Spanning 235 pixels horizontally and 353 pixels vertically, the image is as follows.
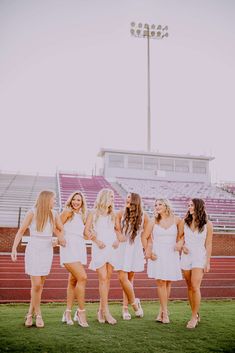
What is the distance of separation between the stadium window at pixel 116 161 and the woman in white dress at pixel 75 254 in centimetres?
2249

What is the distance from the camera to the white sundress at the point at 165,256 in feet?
13.1

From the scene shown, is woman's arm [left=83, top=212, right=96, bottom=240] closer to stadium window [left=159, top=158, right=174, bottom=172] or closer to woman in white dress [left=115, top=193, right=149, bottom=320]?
woman in white dress [left=115, top=193, right=149, bottom=320]

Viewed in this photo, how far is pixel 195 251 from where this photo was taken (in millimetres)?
3936

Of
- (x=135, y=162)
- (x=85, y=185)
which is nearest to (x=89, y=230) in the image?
(x=85, y=185)

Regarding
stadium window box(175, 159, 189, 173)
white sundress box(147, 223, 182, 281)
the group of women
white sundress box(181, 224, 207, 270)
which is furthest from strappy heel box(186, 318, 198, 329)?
stadium window box(175, 159, 189, 173)

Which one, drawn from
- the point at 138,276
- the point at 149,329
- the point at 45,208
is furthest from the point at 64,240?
the point at 138,276

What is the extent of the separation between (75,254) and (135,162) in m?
23.1

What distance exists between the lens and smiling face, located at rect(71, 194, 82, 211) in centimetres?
393

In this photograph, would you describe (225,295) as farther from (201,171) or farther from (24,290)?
(201,171)

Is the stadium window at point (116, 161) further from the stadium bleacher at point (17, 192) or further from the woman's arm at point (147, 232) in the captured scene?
the woman's arm at point (147, 232)

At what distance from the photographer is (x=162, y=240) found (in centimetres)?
410

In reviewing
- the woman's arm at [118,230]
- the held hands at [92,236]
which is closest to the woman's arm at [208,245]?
the woman's arm at [118,230]

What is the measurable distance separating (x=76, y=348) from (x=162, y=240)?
1.68 m

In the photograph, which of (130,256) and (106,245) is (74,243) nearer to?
(106,245)
